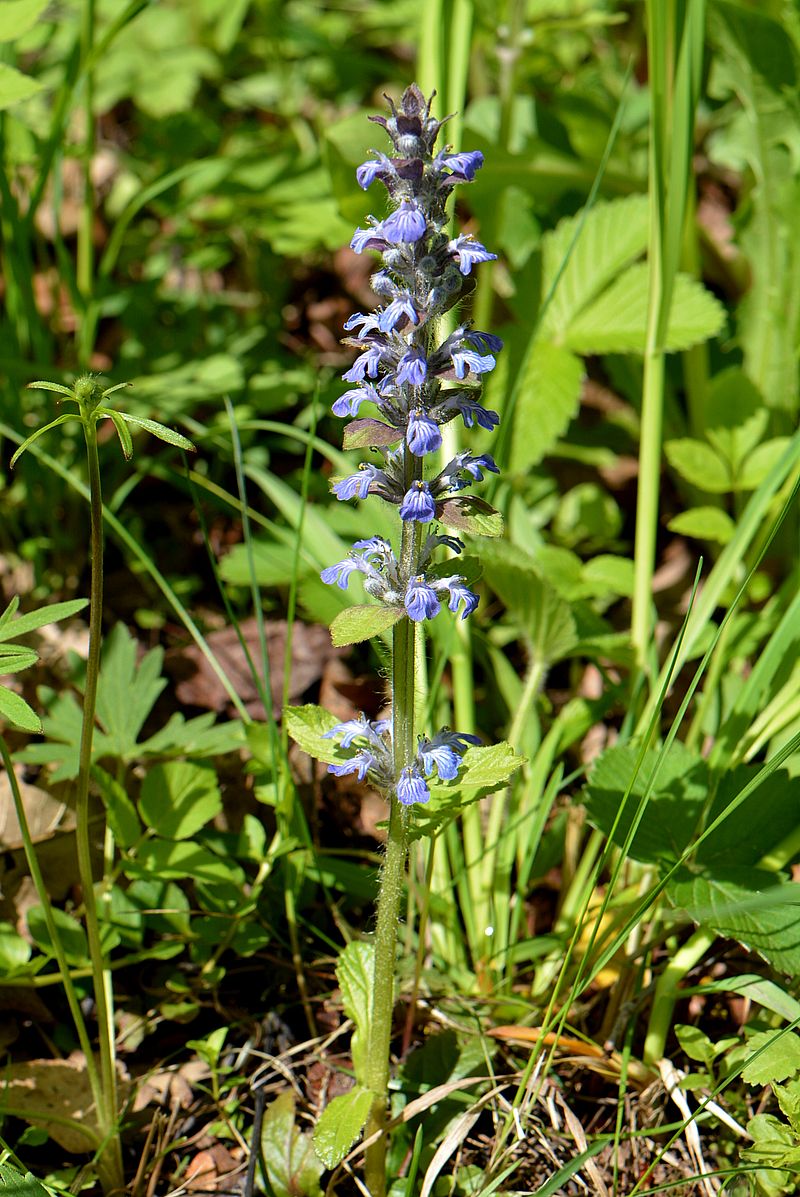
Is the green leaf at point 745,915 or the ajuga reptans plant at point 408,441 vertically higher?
the ajuga reptans plant at point 408,441

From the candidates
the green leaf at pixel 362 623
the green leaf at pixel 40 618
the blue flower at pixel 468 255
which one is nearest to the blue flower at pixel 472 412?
the blue flower at pixel 468 255

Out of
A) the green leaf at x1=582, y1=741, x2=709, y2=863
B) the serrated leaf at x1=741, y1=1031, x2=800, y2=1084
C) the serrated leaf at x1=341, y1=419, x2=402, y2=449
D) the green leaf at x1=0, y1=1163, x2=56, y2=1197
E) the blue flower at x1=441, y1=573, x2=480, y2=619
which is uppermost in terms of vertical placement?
the serrated leaf at x1=341, y1=419, x2=402, y2=449

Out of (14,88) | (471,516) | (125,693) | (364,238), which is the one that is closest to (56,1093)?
(125,693)

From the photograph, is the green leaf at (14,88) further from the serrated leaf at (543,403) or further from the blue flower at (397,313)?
the blue flower at (397,313)

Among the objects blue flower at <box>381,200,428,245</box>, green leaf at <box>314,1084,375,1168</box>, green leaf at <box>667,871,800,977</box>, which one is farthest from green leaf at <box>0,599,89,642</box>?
green leaf at <box>667,871,800,977</box>

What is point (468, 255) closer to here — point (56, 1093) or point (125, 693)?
point (125, 693)

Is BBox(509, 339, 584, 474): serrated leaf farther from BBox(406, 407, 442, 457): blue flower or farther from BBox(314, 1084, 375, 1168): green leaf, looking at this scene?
BBox(314, 1084, 375, 1168): green leaf

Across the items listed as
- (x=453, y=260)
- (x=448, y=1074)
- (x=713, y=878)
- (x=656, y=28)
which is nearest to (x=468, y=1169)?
(x=448, y=1074)
